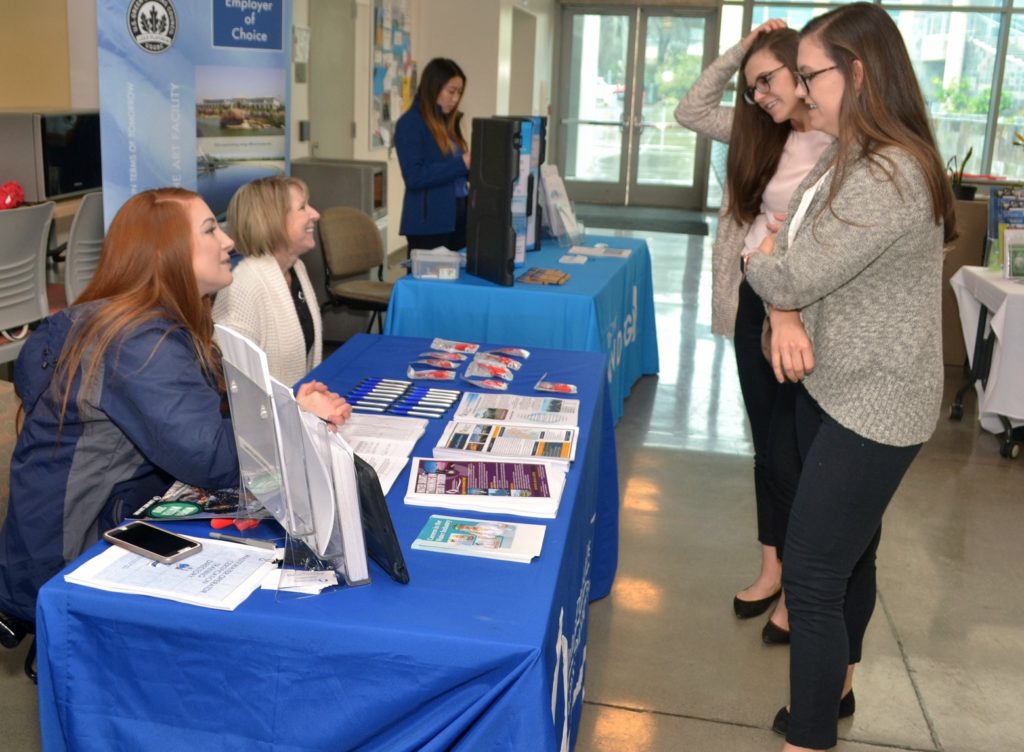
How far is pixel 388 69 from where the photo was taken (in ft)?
26.6

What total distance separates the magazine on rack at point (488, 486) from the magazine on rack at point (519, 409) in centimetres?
29

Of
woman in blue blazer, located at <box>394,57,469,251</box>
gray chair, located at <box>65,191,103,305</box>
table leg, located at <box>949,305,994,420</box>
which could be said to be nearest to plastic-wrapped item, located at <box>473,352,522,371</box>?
gray chair, located at <box>65,191,103,305</box>

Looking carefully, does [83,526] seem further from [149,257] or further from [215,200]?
[215,200]

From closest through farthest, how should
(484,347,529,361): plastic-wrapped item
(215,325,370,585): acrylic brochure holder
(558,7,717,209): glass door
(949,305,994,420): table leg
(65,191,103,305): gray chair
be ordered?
(215,325,370,585): acrylic brochure holder → (484,347,529,361): plastic-wrapped item → (65,191,103,305): gray chair → (949,305,994,420): table leg → (558,7,717,209): glass door

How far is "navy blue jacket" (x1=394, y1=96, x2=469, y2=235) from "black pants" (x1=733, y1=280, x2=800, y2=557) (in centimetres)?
233

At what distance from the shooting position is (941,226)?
1773 millimetres

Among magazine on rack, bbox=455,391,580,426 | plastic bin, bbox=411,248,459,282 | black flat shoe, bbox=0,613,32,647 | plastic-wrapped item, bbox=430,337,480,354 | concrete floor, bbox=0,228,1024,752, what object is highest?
plastic bin, bbox=411,248,459,282

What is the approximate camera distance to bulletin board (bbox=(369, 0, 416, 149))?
Answer: 773 cm

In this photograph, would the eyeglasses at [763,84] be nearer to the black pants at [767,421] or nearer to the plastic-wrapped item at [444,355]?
the black pants at [767,421]

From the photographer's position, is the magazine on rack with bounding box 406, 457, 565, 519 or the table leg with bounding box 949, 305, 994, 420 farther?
the table leg with bounding box 949, 305, 994, 420

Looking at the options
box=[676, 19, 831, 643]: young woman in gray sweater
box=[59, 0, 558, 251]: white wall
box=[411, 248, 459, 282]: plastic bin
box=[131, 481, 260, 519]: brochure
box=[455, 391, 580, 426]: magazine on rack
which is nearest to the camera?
box=[131, 481, 260, 519]: brochure

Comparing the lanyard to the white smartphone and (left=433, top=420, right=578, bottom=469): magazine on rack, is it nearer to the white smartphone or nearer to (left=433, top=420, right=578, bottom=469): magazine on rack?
(left=433, top=420, right=578, bottom=469): magazine on rack

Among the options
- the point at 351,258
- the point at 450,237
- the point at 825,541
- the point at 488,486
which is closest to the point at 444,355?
the point at 488,486

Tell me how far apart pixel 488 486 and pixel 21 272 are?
2.63 meters
